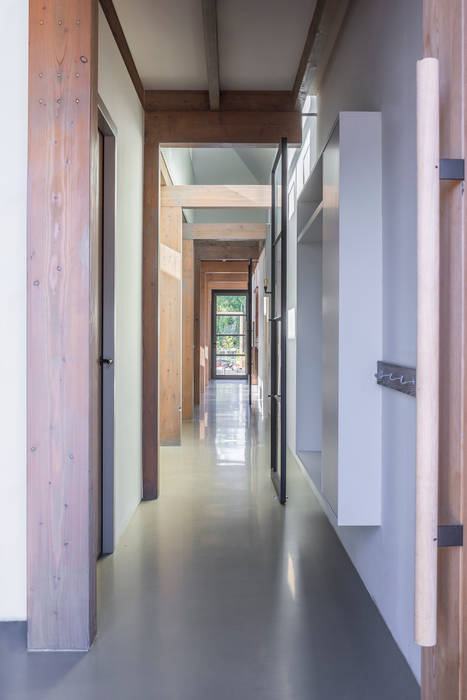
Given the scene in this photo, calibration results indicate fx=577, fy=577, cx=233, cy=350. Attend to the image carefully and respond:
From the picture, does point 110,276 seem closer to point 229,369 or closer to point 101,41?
point 101,41

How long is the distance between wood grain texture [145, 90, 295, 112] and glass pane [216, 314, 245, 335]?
42.7ft

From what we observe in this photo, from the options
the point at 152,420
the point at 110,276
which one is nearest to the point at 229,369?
the point at 152,420

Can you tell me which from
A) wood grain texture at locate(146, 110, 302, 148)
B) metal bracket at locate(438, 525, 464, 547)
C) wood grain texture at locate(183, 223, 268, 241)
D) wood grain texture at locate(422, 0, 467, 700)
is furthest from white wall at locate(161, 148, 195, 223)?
metal bracket at locate(438, 525, 464, 547)

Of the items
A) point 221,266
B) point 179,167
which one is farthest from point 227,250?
point 179,167

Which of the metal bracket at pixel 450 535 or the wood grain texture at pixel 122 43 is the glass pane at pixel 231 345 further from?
the metal bracket at pixel 450 535

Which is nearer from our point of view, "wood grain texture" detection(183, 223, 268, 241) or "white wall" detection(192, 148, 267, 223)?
"wood grain texture" detection(183, 223, 268, 241)

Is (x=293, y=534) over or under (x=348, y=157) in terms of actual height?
under

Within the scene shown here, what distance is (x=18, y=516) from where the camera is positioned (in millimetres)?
2307

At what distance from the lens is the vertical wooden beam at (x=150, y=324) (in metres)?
4.24

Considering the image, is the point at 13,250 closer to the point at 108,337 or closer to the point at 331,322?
the point at 108,337

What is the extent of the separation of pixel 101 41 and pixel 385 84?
5.04ft

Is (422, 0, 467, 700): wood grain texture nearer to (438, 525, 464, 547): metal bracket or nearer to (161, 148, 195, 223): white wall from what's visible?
(438, 525, 464, 547): metal bracket

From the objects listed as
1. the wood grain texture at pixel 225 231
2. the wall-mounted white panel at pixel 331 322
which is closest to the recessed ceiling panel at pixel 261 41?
the wall-mounted white panel at pixel 331 322

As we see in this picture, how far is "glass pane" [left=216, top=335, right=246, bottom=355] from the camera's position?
56.1ft
